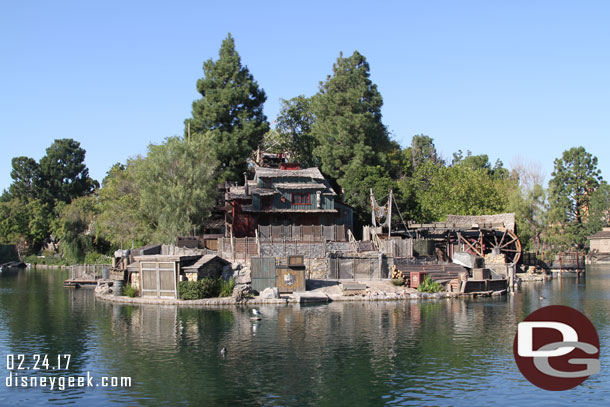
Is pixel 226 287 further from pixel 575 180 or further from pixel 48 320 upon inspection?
pixel 575 180

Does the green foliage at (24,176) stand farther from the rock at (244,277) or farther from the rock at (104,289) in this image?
the rock at (244,277)

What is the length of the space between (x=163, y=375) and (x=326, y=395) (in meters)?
7.26

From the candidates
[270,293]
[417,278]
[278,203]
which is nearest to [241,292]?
[270,293]

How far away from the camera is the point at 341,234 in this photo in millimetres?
58844

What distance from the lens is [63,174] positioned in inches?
5364

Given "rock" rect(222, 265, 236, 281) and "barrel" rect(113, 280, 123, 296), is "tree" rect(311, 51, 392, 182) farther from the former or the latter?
"barrel" rect(113, 280, 123, 296)

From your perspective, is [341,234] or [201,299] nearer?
[201,299]

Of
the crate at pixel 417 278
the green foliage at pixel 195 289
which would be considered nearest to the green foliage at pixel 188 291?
the green foliage at pixel 195 289

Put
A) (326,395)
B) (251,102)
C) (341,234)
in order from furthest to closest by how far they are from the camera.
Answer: (251,102) → (341,234) → (326,395)

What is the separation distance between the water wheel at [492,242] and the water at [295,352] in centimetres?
2122

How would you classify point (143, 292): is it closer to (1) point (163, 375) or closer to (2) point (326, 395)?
(1) point (163, 375)

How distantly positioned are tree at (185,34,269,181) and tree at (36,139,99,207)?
65955 mm

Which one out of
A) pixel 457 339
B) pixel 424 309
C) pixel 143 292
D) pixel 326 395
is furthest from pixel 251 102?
pixel 326 395

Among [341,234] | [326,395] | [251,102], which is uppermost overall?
[251,102]
